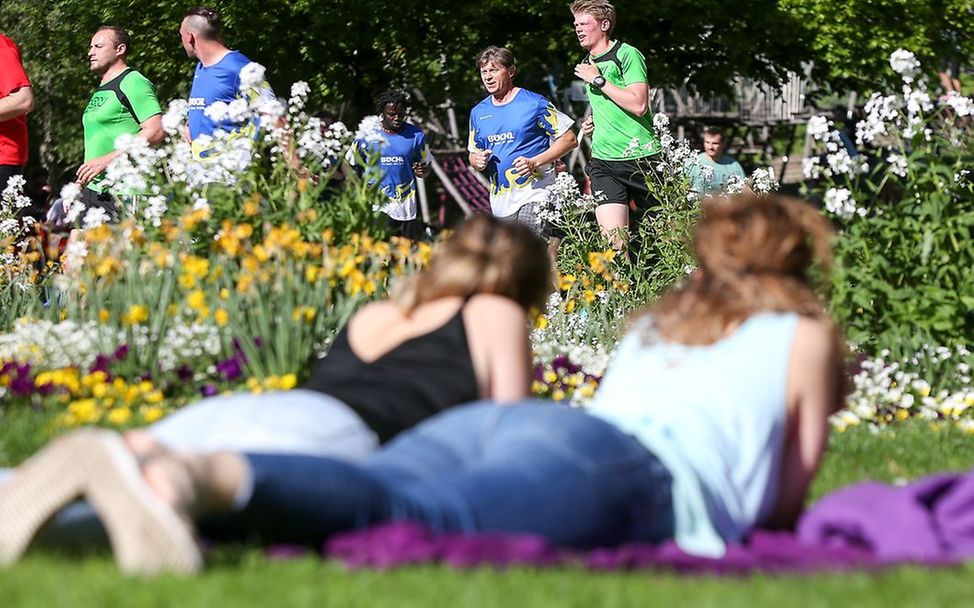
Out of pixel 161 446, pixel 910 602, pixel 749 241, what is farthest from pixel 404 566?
pixel 749 241

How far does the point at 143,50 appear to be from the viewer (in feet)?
74.4

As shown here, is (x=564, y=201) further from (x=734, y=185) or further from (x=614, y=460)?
(x=614, y=460)

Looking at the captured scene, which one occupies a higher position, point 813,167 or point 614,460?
point 614,460

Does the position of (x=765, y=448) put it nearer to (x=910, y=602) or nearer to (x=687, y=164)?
(x=910, y=602)

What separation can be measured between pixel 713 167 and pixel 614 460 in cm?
Answer: 931

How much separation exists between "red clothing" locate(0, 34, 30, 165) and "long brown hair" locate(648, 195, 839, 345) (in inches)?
263

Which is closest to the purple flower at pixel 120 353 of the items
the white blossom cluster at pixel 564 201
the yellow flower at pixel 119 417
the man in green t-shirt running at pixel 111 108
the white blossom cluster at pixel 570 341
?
the yellow flower at pixel 119 417

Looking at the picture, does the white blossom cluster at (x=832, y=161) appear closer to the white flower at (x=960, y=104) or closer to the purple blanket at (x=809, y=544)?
the white flower at (x=960, y=104)

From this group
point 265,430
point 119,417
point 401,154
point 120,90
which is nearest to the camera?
point 265,430

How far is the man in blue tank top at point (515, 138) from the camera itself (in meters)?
11.3

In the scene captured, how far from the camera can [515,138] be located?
37.2ft

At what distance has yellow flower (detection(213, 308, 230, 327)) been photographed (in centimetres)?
645

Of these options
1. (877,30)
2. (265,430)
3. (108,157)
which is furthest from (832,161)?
(877,30)

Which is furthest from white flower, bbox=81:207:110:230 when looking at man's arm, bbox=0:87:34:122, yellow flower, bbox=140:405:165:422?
man's arm, bbox=0:87:34:122
